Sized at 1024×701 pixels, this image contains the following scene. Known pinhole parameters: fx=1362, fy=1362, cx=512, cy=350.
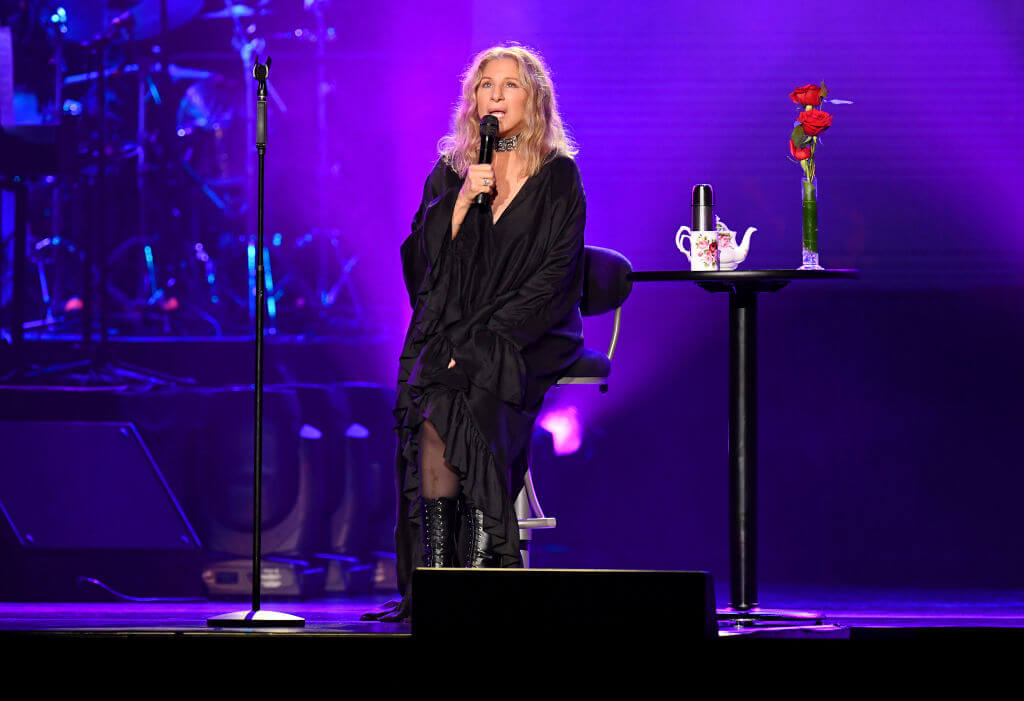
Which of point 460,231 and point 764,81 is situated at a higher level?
point 764,81

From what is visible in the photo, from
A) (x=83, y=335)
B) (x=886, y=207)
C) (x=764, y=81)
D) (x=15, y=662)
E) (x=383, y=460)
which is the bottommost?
(x=15, y=662)

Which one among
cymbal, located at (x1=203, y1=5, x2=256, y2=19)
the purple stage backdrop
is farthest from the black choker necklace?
cymbal, located at (x1=203, y1=5, x2=256, y2=19)

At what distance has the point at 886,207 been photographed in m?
4.35

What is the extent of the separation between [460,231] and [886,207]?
5.85 ft

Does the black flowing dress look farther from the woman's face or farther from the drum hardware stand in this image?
the drum hardware stand

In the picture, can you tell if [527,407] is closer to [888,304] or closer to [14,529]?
[888,304]

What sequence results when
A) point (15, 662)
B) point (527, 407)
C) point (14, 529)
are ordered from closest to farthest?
1. point (15, 662)
2. point (527, 407)
3. point (14, 529)

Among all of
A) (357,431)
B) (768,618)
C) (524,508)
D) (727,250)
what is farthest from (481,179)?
(357,431)

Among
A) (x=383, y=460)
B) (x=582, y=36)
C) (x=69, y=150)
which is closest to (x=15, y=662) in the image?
(x=383, y=460)

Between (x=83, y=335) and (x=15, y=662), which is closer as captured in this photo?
(x=15, y=662)

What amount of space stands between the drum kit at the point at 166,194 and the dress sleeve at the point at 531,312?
1.27 m

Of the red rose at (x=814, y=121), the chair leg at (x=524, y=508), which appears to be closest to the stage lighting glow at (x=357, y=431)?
the chair leg at (x=524, y=508)

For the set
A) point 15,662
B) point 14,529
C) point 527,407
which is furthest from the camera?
point 14,529

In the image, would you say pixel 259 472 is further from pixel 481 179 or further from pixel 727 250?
pixel 727 250
